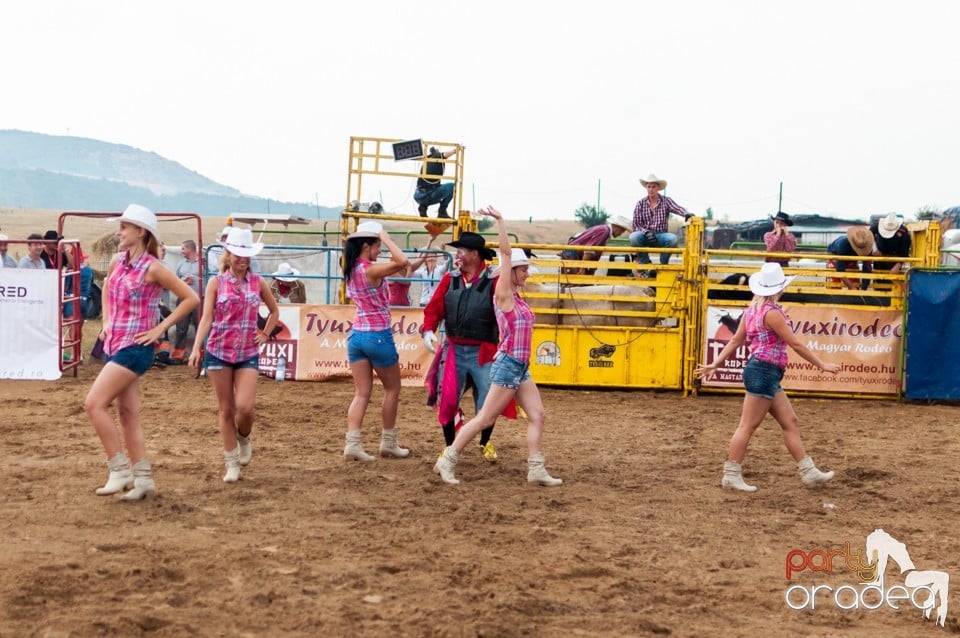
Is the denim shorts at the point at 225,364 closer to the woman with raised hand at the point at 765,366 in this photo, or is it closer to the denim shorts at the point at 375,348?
the denim shorts at the point at 375,348

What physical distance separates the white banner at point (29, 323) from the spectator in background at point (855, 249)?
1033 cm

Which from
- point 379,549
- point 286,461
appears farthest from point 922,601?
point 286,461

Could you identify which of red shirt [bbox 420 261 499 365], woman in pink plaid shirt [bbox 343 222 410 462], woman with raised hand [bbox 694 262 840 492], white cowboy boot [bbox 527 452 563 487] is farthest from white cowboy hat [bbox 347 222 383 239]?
woman with raised hand [bbox 694 262 840 492]

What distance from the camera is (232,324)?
7.25m

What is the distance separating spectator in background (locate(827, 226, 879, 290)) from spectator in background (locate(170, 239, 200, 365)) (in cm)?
873

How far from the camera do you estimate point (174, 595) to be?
16.1 feet

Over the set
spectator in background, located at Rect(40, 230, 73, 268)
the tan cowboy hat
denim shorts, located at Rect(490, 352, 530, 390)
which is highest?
the tan cowboy hat

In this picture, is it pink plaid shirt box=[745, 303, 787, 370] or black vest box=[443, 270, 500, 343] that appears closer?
pink plaid shirt box=[745, 303, 787, 370]

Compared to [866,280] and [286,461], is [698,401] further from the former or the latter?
[286,461]

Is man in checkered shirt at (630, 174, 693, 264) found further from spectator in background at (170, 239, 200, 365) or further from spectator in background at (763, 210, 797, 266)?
spectator in background at (170, 239, 200, 365)

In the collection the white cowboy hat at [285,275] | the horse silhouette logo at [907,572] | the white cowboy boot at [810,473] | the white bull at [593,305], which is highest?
the white cowboy hat at [285,275]

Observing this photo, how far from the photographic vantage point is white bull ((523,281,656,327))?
13508 mm

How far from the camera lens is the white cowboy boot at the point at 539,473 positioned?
7773 millimetres

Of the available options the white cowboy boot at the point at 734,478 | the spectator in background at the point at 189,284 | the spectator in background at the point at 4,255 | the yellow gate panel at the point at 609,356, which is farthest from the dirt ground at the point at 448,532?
the spectator in background at the point at 4,255
